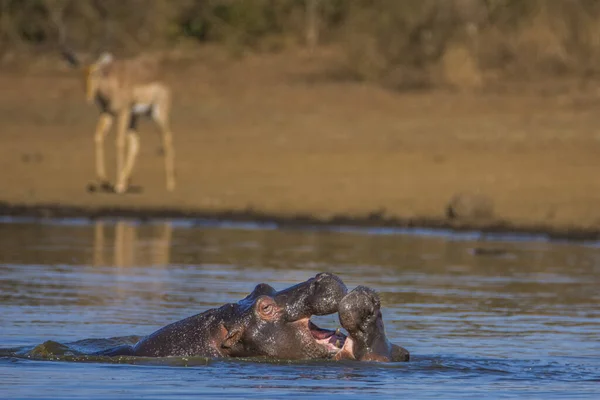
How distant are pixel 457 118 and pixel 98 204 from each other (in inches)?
237

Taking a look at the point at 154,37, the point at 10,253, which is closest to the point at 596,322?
the point at 10,253

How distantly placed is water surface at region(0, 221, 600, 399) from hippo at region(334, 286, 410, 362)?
0.12m

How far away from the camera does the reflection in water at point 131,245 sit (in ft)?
44.4

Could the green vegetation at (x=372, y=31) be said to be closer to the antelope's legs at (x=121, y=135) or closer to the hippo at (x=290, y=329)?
the antelope's legs at (x=121, y=135)

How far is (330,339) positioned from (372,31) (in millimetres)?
17907

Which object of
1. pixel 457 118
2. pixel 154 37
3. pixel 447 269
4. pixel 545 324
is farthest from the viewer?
pixel 154 37

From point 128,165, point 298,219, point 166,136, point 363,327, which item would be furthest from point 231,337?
point 166,136

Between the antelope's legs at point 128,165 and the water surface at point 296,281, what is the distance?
234cm

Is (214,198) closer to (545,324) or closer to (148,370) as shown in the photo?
(545,324)

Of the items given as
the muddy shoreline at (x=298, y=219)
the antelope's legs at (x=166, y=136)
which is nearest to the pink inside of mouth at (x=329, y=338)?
the muddy shoreline at (x=298, y=219)

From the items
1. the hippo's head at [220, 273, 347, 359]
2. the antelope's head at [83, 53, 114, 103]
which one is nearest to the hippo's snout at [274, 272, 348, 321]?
the hippo's head at [220, 273, 347, 359]

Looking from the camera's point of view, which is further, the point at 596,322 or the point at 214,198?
the point at 214,198

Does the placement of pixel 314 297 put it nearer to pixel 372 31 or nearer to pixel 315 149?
pixel 315 149

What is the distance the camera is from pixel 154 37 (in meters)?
27.9
